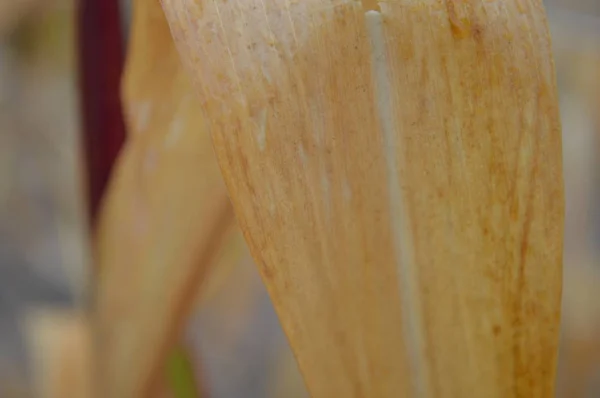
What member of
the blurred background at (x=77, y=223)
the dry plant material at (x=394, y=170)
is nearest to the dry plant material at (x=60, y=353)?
the blurred background at (x=77, y=223)

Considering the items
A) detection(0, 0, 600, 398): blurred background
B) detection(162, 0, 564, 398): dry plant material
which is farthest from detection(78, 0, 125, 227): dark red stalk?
detection(162, 0, 564, 398): dry plant material

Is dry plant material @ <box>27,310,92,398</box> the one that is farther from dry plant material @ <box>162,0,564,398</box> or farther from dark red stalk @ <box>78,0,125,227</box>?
dry plant material @ <box>162,0,564,398</box>

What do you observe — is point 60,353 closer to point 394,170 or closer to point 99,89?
point 99,89

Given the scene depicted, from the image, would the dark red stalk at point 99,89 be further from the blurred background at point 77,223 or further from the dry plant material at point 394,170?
the dry plant material at point 394,170

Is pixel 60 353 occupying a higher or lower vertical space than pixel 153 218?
lower

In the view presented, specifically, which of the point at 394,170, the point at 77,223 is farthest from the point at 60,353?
the point at 394,170

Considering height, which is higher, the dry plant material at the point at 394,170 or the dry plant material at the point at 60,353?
the dry plant material at the point at 394,170
